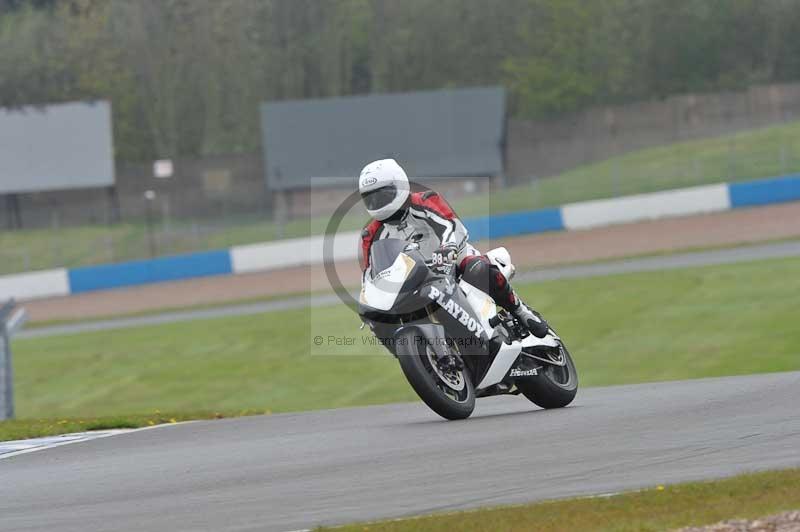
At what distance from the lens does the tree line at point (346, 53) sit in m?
64.2

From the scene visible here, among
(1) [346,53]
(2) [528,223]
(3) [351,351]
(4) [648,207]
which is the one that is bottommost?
(2) [528,223]

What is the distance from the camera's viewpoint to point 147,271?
132 ft

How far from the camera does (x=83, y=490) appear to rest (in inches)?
312

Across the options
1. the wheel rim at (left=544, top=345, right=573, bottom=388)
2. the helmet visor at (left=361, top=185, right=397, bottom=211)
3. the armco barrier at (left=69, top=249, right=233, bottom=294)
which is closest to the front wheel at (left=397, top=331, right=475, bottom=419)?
the wheel rim at (left=544, top=345, right=573, bottom=388)

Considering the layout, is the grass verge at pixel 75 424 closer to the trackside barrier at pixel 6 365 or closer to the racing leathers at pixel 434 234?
the racing leathers at pixel 434 234

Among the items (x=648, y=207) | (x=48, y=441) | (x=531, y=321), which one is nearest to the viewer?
(x=531, y=321)

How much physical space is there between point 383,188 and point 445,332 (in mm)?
1095

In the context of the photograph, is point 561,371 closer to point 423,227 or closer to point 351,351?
point 423,227

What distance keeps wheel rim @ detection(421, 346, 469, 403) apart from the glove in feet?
2.23

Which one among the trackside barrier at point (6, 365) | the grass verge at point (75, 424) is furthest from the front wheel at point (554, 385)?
the trackside barrier at point (6, 365)

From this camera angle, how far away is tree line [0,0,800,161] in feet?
211

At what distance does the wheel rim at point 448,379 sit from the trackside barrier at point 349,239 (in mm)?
24558

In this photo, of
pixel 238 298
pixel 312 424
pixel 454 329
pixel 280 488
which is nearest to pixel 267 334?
pixel 238 298

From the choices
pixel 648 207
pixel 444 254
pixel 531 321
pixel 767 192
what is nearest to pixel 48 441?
pixel 444 254
